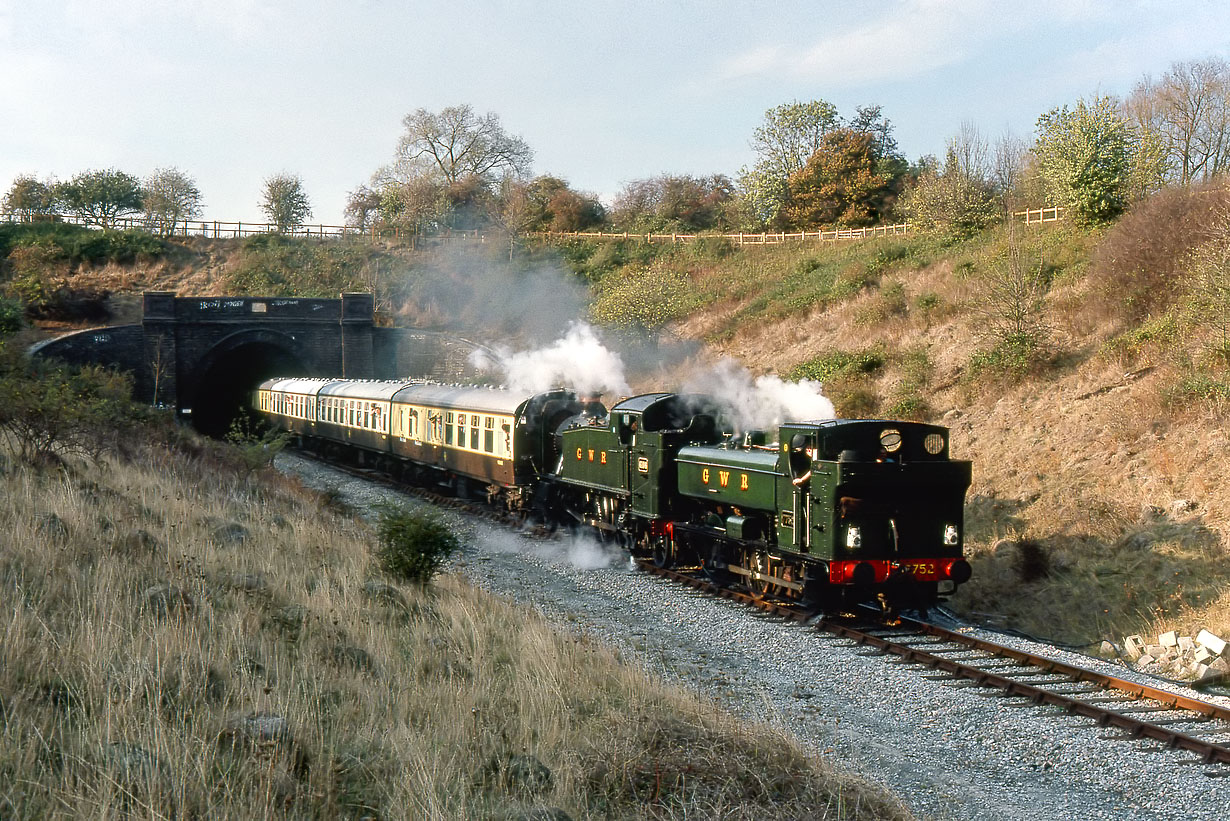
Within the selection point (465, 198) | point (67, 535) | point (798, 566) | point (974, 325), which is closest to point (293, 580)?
point (67, 535)

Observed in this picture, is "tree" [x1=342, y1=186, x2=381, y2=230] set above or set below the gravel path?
above

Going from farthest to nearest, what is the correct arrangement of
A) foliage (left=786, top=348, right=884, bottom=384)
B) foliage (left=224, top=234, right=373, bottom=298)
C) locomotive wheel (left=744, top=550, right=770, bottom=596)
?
foliage (left=224, top=234, right=373, bottom=298) < foliage (left=786, top=348, right=884, bottom=384) < locomotive wheel (left=744, top=550, right=770, bottom=596)

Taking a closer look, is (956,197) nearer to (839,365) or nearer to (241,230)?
(839,365)

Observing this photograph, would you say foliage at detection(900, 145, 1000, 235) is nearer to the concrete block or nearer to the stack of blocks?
the stack of blocks

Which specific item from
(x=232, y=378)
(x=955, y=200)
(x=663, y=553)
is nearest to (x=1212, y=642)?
(x=663, y=553)

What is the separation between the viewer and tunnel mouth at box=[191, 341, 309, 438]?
43.9 meters

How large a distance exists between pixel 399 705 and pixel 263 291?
5233 cm

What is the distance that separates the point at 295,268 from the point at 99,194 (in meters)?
21.1

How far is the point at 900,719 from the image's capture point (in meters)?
8.55

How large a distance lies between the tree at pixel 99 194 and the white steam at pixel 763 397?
215ft

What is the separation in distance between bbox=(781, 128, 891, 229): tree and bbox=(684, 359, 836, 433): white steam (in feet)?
125

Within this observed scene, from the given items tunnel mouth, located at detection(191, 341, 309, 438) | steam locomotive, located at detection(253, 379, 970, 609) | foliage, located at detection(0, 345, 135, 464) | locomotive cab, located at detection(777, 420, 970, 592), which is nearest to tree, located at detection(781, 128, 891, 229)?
tunnel mouth, located at detection(191, 341, 309, 438)

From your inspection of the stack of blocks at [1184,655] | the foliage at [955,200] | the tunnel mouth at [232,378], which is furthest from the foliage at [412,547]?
the tunnel mouth at [232,378]

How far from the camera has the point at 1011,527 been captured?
53.4 ft
